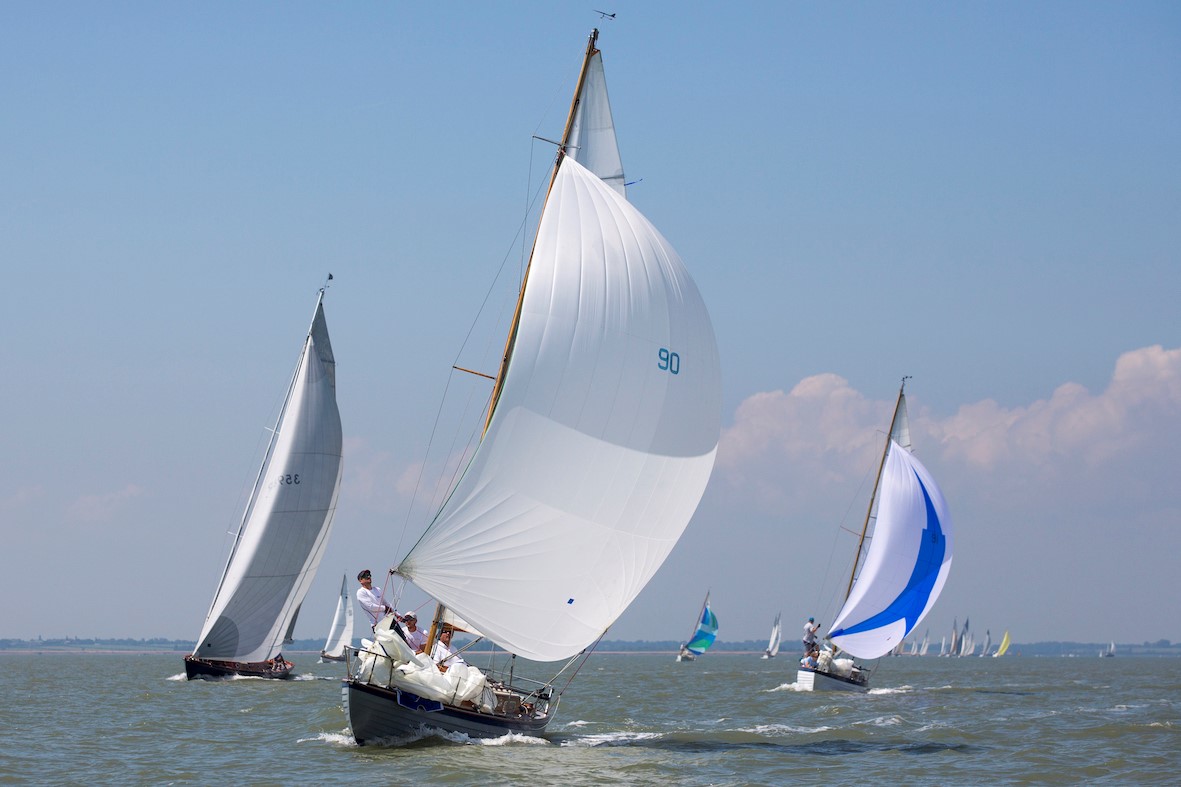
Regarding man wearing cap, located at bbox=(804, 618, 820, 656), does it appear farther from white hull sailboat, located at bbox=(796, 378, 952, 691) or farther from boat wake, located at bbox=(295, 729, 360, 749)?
boat wake, located at bbox=(295, 729, 360, 749)

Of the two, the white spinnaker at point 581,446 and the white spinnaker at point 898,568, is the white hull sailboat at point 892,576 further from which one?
the white spinnaker at point 581,446

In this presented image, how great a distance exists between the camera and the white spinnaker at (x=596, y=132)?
2494cm

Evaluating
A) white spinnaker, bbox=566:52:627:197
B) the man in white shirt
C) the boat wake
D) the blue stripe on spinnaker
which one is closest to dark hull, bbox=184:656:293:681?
the boat wake

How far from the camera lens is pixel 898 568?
1833 inches

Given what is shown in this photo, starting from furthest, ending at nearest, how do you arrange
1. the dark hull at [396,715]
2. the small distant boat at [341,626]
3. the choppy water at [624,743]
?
1. the small distant boat at [341,626]
2. the dark hull at [396,715]
3. the choppy water at [624,743]

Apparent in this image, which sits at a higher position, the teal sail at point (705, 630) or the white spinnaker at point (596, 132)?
the white spinnaker at point (596, 132)

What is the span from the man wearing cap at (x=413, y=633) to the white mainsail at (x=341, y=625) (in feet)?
190

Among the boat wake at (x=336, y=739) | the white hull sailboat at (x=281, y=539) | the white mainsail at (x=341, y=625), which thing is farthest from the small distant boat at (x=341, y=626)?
the boat wake at (x=336, y=739)

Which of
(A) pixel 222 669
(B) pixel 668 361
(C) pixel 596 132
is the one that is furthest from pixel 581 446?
(A) pixel 222 669

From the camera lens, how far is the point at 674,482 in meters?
23.7

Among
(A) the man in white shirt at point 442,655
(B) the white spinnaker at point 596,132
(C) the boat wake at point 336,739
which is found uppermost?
(B) the white spinnaker at point 596,132

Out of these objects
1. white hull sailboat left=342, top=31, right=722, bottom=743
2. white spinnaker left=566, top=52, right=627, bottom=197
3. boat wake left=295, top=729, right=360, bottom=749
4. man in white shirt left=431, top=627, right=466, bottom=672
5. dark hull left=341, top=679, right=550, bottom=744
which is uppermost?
white spinnaker left=566, top=52, right=627, bottom=197

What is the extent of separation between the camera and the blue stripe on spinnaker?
4622 centimetres

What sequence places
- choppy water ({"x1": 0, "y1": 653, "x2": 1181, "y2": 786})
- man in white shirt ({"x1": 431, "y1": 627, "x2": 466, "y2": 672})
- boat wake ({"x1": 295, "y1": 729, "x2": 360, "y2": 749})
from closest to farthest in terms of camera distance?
choppy water ({"x1": 0, "y1": 653, "x2": 1181, "y2": 786}) < man in white shirt ({"x1": 431, "y1": 627, "x2": 466, "y2": 672}) < boat wake ({"x1": 295, "y1": 729, "x2": 360, "y2": 749})
